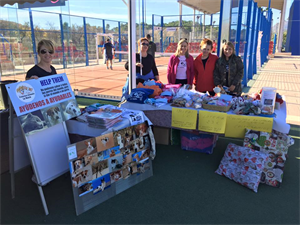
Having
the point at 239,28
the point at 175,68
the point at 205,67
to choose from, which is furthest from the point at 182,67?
the point at 239,28

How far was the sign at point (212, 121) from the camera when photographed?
8.93ft

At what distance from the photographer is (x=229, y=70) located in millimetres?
3570

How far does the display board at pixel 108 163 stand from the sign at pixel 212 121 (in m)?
0.66

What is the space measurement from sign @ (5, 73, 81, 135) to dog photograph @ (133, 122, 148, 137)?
64 centimetres

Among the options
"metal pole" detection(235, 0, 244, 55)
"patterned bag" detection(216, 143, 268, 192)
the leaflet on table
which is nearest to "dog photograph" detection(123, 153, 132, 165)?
the leaflet on table

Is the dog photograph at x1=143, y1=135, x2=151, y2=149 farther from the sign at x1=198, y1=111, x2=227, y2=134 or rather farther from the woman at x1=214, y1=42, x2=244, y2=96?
the woman at x1=214, y1=42, x2=244, y2=96

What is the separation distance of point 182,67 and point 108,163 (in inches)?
85.3

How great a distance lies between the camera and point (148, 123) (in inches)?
106

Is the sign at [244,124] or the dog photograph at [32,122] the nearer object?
the dog photograph at [32,122]

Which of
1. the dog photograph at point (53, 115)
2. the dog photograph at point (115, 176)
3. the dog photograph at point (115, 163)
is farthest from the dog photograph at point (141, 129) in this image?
the dog photograph at point (53, 115)

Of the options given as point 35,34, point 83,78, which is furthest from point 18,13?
point 83,78

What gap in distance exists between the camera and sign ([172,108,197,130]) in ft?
9.44

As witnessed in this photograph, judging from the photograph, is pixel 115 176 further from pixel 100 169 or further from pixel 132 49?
pixel 132 49

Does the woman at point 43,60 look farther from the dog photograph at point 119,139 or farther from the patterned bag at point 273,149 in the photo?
the patterned bag at point 273,149
